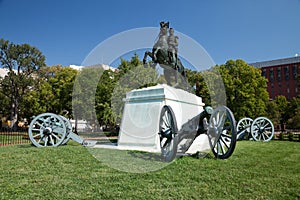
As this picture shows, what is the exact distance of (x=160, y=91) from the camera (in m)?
10.4

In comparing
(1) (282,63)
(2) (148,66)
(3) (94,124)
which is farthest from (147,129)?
(1) (282,63)

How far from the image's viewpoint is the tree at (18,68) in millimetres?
29859

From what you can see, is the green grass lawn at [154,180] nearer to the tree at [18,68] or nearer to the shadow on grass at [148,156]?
the shadow on grass at [148,156]

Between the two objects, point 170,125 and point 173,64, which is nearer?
point 170,125

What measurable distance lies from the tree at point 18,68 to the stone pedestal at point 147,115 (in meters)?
24.5

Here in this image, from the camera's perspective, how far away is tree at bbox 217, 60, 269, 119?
2553 cm

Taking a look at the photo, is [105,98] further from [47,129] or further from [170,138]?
[170,138]

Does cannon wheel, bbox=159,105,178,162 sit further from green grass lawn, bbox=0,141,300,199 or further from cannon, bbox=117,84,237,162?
green grass lawn, bbox=0,141,300,199

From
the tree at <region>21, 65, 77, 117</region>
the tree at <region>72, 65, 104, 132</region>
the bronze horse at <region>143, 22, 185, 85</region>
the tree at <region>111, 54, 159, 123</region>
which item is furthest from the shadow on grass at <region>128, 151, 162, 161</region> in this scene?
the tree at <region>21, 65, 77, 117</region>

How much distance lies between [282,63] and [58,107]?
61.3m

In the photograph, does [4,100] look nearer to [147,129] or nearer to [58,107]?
[58,107]

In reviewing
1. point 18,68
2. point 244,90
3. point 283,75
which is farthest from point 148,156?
point 283,75

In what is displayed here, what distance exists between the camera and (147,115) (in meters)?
10.3

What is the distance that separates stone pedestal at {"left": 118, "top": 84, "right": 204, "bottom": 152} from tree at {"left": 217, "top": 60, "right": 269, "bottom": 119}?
1604 cm
